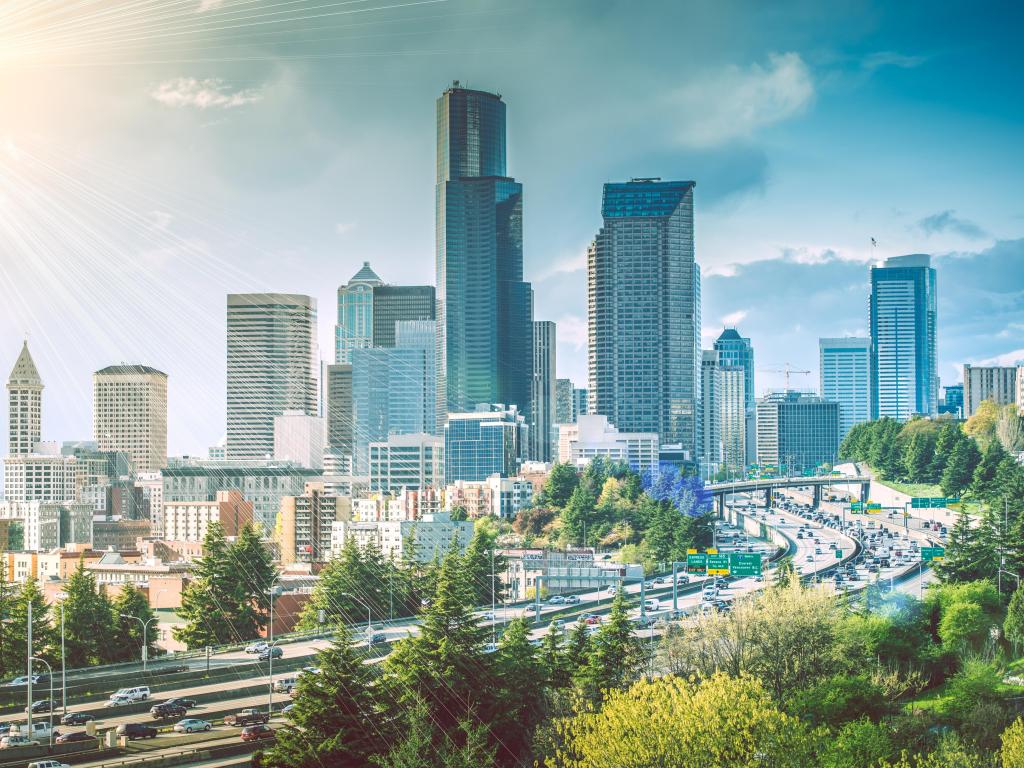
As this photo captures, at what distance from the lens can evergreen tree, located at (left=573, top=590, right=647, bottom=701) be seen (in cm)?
1650

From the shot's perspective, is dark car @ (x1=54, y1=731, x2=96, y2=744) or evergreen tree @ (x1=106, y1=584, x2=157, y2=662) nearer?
dark car @ (x1=54, y1=731, x2=96, y2=744)

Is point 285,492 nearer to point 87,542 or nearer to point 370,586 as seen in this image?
point 87,542

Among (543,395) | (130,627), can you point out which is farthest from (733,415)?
(130,627)

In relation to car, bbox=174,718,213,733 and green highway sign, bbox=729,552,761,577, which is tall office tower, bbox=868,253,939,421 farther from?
car, bbox=174,718,213,733

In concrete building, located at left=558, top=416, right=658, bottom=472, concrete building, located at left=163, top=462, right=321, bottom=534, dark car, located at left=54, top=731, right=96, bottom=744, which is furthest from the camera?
concrete building, located at left=558, top=416, right=658, bottom=472

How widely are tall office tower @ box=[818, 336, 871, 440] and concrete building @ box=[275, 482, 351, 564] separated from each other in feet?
282

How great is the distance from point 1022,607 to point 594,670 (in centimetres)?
1192

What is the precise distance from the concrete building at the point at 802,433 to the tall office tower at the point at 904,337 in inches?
351

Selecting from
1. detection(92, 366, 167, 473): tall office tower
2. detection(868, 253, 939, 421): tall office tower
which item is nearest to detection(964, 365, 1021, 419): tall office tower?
detection(868, 253, 939, 421): tall office tower

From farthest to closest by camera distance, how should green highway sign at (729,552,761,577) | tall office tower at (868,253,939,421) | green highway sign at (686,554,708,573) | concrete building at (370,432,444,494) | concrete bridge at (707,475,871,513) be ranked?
tall office tower at (868,253,939,421), concrete building at (370,432,444,494), concrete bridge at (707,475,871,513), green highway sign at (686,554,708,573), green highway sign at (729,552,761,577)

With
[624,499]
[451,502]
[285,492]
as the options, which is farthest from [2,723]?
[285,492]

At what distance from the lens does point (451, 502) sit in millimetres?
54500

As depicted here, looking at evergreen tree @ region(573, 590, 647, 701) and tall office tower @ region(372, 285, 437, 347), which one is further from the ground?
tall office tower @ region(372, 285, 437, 347)

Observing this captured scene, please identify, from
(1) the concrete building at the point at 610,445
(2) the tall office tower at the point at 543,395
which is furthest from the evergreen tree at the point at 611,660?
(2) the tall office tower at the point at 543,395
